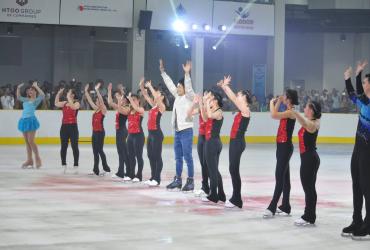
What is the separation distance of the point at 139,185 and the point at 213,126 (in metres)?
3.21

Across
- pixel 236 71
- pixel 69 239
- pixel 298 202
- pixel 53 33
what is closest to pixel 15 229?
pixel 69 239

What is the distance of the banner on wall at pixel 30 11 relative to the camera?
28188 mm

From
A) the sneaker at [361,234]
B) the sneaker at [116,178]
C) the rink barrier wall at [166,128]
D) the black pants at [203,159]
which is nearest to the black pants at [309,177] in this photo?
the sneaker at [361,234]

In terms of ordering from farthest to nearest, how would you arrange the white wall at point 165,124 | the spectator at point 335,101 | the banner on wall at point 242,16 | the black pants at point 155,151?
the spectator at point 335,101 < the banner on wall at point 242,16 < the white wall at point 165,124 < the black pants at point 155,151

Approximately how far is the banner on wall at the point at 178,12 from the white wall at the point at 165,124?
410 centimetres

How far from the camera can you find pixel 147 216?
10883 mm

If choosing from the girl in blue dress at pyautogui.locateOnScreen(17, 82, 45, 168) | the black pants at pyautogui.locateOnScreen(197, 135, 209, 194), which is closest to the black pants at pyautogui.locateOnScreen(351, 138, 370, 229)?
the black pants at pyautogui.locateOnScreen(197, 135, 209, 194)

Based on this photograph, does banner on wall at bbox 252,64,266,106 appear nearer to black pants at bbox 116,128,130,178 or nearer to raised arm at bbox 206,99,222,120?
black pants at bbox 116,128,130,178

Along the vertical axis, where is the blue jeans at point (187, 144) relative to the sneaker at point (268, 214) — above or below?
above

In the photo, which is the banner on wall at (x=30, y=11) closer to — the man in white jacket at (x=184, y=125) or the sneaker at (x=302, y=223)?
the man in white jacket at (x=184, y=125)

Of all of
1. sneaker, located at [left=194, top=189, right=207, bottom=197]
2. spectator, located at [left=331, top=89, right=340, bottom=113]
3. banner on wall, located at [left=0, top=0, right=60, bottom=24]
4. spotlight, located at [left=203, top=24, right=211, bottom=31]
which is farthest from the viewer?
spectator, located at [left=331, top=89, right=340, bottom=113]

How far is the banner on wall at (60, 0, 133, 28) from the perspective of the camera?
29.0 m

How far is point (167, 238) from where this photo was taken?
909 cm

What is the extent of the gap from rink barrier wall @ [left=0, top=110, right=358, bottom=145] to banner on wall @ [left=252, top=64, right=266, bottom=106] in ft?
7.03
